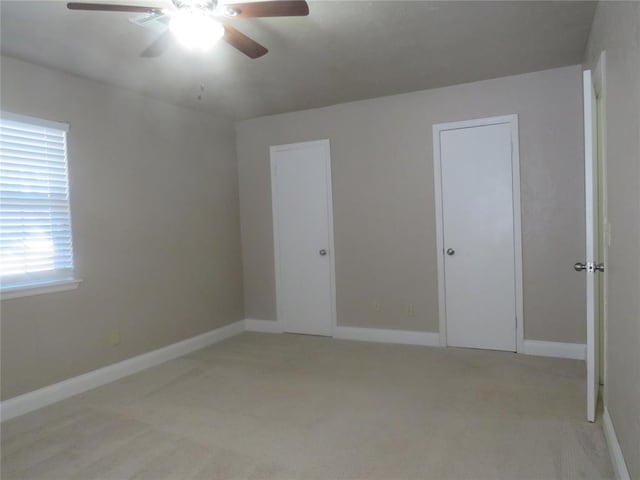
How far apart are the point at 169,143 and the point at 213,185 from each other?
2.37 ft

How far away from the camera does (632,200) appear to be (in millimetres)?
1758

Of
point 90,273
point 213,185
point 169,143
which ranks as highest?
point 169,143

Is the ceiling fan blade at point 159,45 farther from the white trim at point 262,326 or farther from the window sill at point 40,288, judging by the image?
the white trim at point 262,326

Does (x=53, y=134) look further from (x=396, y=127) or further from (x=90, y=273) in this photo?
(x=396, y=127)

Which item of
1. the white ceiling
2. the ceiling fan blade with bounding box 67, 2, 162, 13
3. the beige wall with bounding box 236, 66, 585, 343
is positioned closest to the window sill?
the white ceiling

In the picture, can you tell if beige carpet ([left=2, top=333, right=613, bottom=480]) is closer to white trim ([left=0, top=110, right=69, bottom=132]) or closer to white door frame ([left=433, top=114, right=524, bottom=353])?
white door frame ([left=433, top=114, right=524, bottom=353])

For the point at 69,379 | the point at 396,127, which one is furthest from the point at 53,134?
the point at 396,127

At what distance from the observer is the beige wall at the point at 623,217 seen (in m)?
1.70

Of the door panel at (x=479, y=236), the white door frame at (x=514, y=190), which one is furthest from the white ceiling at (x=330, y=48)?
the door panel at (x=479, y=236)

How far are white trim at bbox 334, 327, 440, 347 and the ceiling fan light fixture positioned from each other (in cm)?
332

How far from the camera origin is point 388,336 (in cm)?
446

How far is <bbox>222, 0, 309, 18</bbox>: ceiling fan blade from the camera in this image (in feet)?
6.32

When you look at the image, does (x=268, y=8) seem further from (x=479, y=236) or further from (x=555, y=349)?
(x=555, y=349)

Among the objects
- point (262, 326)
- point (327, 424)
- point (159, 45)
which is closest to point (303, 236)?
point (262, 326)
